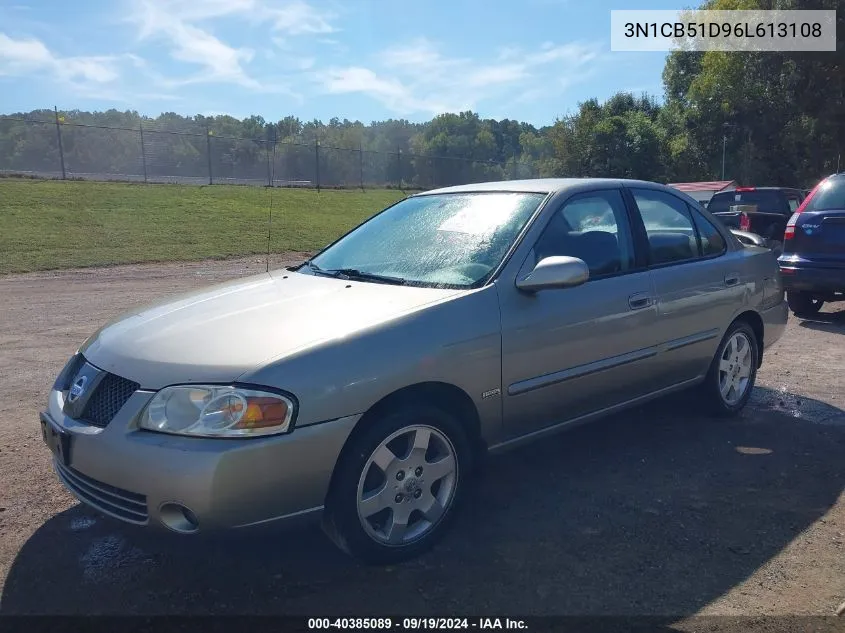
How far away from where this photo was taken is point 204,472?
268 centimetres

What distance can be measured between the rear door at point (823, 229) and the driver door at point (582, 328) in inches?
193

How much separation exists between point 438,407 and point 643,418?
2.46 metres

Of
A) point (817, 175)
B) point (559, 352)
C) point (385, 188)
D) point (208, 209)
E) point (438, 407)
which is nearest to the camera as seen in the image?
point (438, 407)

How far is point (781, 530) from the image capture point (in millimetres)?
3516

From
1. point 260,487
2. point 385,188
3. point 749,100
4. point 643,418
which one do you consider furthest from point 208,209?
point 749,100

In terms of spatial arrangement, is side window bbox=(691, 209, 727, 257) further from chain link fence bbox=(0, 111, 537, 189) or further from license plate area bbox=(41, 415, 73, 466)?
chain link fence bbox=(0, 111, 537, 189)

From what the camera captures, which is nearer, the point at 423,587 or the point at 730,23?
the point at 423,587

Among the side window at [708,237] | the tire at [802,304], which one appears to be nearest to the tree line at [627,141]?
the tire at [802,304]

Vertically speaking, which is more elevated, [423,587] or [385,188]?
[385,188]

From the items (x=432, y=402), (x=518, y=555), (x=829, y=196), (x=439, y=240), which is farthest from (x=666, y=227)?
(x=829, y=196)

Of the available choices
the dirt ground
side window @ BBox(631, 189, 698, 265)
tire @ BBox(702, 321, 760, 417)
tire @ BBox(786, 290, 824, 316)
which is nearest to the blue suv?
tire @ BBox(786, 290, 824, 316)

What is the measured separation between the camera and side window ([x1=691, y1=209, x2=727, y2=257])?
500 cm

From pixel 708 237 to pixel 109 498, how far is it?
4.07 meters

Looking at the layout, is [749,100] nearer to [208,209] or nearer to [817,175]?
[817,175]
